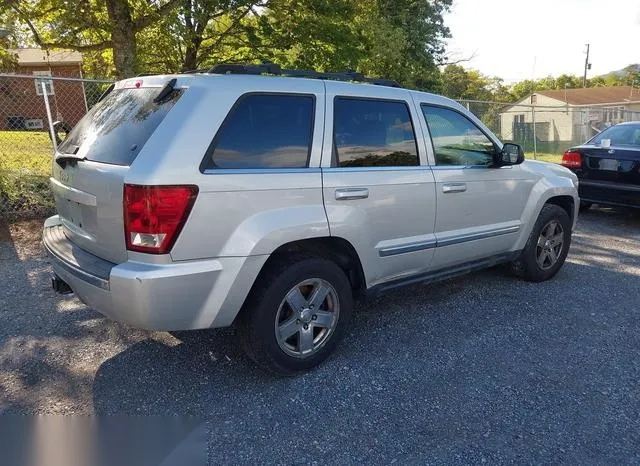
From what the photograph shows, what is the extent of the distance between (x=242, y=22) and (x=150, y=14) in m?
2.52

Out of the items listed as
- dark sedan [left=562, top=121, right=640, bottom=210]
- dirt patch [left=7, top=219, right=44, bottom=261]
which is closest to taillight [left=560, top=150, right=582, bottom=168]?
dark sedan [left=562, top=121, right=640, bottom=210]

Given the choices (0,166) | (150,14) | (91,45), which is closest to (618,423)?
(0,166)

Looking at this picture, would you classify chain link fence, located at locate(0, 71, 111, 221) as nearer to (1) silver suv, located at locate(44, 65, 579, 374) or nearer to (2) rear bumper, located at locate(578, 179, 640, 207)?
(1) silver suv, located at locate(44, 65, 579, 374)

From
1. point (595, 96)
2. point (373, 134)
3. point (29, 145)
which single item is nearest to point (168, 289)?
point (373, 134)

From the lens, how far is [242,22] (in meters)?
11.0

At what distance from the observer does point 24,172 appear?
731cm

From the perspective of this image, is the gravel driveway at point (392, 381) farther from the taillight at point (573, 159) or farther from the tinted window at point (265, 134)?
the taillight at point (573, 159)

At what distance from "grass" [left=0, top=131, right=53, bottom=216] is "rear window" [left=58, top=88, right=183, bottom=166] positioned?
12.9ft

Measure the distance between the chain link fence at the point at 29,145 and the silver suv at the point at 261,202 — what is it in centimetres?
301

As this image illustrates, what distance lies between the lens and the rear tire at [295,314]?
3.11 meters

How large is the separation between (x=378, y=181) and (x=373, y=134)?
37 cm

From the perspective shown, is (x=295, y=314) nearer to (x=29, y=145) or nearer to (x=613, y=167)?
(x=613, y=167)

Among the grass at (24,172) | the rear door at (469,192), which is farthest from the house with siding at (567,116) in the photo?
the grass at (24,172)

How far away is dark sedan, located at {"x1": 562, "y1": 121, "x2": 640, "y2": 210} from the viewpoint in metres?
7.34
